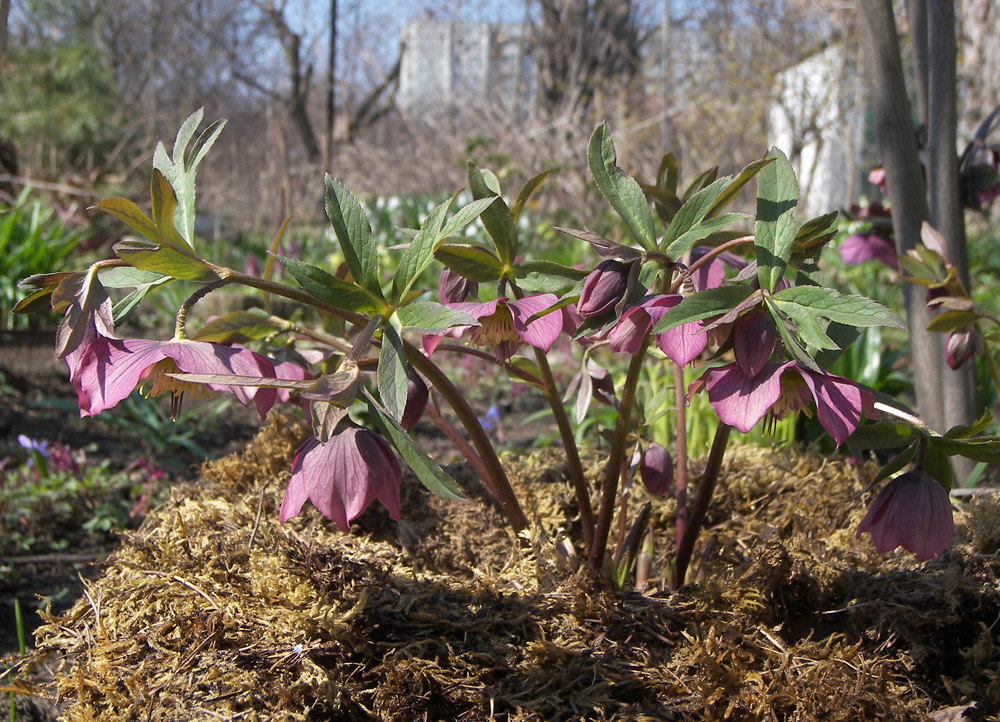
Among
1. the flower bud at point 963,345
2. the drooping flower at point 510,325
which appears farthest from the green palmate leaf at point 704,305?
the flower bud at point 963,345

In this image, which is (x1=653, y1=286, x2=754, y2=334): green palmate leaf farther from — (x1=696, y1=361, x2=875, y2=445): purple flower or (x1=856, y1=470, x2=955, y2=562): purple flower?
(x1=856, y1=470, x2=955, y2=562): purple flower

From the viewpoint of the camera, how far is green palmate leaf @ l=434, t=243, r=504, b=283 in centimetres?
69

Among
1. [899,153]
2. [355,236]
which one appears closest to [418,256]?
[355,236]

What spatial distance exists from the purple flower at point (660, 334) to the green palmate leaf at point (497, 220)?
0.14 m

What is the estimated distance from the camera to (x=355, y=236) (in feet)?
2.06

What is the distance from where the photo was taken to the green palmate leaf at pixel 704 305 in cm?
57

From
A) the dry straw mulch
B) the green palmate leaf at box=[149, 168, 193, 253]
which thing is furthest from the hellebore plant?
the dry straw mulch

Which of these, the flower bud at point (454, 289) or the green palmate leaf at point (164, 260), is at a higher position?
the green palmate leaf at point (164, 260)

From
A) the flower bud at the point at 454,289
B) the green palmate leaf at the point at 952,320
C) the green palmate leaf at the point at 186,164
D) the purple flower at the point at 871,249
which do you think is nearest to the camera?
the green palmate leaf at the point at 186,164

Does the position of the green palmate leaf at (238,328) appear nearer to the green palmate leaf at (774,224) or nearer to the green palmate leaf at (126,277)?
the green palmate leaf at (126,277)

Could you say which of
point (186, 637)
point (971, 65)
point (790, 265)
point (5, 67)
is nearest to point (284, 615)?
point (186, 637)

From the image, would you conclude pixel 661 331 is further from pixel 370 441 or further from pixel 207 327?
pixel 207 327

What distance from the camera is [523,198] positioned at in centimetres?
74

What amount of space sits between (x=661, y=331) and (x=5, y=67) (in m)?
4.80
